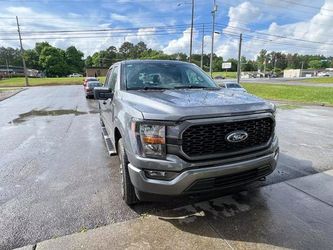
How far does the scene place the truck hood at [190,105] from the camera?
8.66ft

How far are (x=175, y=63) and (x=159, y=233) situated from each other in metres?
3.04

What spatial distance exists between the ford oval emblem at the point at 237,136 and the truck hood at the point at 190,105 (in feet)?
0.71

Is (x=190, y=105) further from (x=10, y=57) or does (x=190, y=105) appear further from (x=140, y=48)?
(x=10, y=57)

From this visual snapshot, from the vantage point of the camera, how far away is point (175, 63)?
4824 millimetres

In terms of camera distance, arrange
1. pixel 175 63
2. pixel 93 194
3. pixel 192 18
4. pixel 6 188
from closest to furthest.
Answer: pixel 93 194, pixel 6 188, pixel 175 63, pixel 192 18

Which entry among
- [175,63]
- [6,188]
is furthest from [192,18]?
[6,188]

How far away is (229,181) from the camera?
2838 millimetres

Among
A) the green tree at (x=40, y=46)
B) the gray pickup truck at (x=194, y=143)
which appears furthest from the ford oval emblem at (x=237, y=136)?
the green tree at (x=40, y=46)

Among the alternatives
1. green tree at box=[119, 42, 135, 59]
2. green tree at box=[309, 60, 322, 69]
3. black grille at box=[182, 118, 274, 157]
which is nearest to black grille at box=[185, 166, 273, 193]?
black grille at box=[182, 118, 274, 157]

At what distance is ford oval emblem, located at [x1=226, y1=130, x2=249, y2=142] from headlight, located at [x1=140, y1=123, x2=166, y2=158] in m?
0.72

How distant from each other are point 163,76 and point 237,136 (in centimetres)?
199

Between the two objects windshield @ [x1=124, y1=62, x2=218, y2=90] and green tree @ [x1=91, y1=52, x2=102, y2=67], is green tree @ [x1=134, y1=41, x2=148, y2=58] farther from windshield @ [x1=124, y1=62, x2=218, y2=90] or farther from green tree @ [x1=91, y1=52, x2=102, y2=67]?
windshield @ [x1=124, y1=62, x2=218, y2=90]

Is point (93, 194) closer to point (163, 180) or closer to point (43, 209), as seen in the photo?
point (43, 209)

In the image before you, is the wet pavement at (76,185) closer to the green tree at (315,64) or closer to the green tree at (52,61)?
the green tree at (52,61)
